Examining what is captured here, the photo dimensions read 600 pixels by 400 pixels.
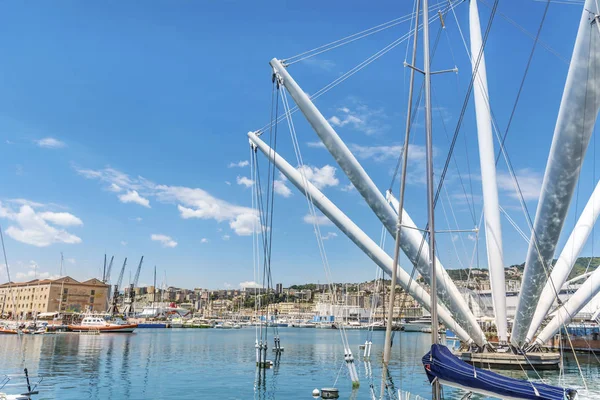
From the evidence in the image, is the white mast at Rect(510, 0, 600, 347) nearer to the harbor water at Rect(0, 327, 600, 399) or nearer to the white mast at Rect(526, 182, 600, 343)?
the white mast at Rect(526, 182, 600, 343)

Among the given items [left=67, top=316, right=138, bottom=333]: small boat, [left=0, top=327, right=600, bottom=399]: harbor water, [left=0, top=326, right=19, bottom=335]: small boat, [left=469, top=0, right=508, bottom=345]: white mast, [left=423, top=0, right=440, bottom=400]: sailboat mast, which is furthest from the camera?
[left=67, top=316, right=138, bottom=333]: small boat

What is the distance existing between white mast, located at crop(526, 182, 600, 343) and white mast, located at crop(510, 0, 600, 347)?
2.79 m

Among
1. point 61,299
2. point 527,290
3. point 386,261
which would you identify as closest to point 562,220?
point 527,290

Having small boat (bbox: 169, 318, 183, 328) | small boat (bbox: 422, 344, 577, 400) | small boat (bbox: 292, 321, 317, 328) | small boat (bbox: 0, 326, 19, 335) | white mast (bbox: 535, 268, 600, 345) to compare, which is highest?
white mast (bbox: 535, 268, 600, 345)

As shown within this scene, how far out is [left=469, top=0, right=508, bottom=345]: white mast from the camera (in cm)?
2358

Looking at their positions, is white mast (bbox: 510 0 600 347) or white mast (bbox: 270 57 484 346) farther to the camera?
white mast (bbox: 270 57 484 346)

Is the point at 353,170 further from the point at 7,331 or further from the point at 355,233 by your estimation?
the point at 7,331

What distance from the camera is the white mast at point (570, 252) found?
71.8ft

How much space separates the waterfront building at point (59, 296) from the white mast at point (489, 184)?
118806 millimetres

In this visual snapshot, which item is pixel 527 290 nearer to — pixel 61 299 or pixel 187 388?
pixel 187 388

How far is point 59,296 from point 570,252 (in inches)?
5061

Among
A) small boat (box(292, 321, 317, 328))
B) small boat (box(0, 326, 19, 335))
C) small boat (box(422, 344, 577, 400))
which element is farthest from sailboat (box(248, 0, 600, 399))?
small boat (box(292, 321, 317, 328))

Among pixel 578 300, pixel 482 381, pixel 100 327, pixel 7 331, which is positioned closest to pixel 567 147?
pixel 482 381

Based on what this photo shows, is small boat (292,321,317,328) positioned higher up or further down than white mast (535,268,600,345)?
further down
